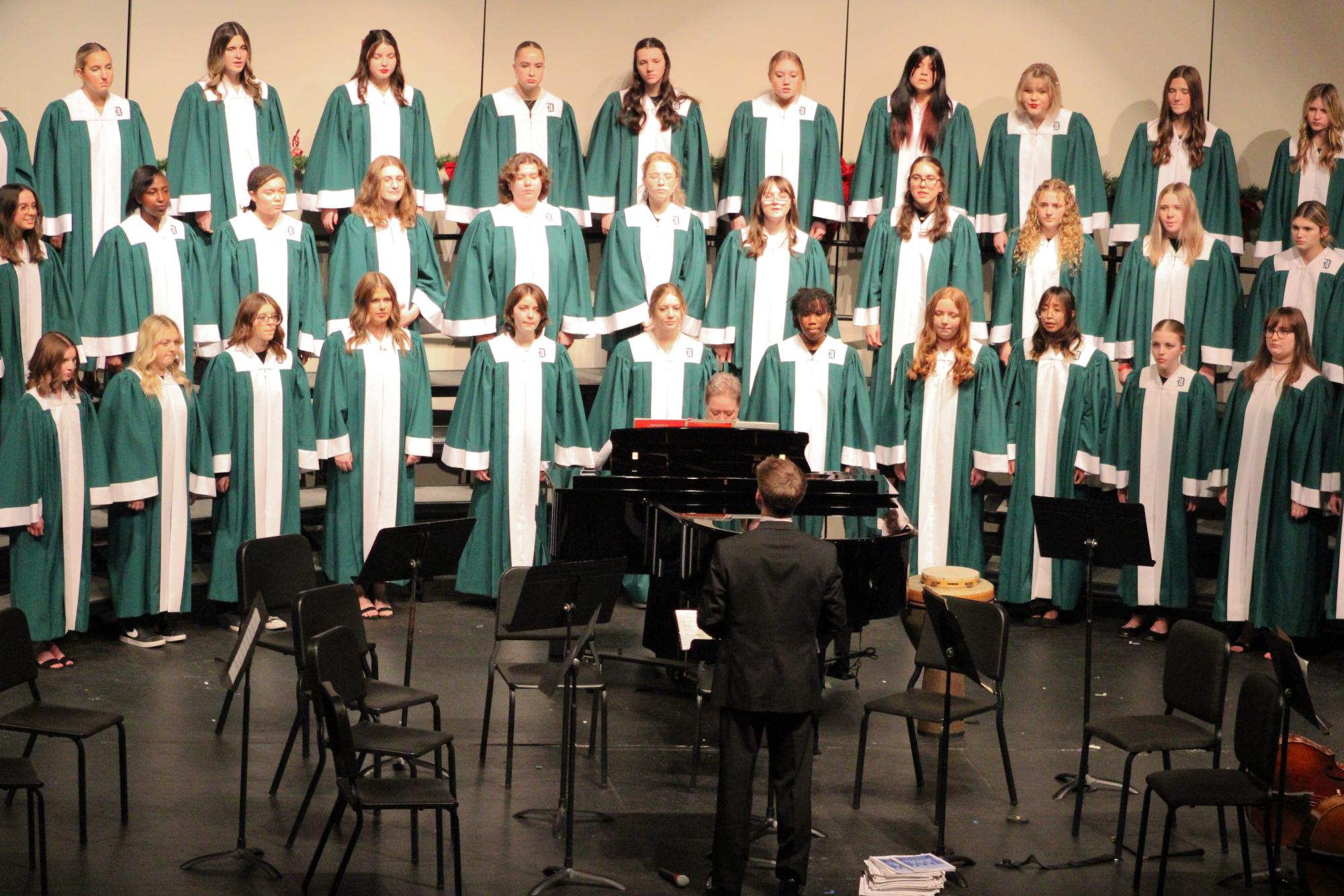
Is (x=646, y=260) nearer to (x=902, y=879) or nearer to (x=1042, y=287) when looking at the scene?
(x=1042, y=287)

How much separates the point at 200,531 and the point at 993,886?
5317mm

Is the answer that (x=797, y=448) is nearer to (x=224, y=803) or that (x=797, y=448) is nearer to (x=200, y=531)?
(x=224, y=803)

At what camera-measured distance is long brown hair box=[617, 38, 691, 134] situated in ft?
32.4

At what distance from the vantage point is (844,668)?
296 inches

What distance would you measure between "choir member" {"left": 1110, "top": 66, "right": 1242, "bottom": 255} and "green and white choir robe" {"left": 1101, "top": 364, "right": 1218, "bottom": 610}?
1.34 metres

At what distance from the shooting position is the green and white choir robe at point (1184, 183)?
387 inches

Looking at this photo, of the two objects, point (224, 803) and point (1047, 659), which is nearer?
point (224, 803)

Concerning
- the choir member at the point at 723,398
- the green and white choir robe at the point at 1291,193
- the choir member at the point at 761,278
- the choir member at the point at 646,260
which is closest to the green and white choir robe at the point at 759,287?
the choir member at the point at 761,278

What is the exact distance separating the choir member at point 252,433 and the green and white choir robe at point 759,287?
2551mm

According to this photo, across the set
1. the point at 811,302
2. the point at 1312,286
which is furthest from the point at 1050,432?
the point at 1312,286

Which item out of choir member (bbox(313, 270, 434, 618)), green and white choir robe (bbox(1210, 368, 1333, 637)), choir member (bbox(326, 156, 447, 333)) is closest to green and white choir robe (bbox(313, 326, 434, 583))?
choir member (bbox(313, 270, 434, 618))

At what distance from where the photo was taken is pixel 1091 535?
622 cm

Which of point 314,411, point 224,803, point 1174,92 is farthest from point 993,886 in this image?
point 1174,92

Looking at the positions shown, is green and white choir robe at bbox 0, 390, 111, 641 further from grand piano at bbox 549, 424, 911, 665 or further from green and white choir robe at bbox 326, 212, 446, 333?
grand piano at bbox 549, 424, 911, 665
